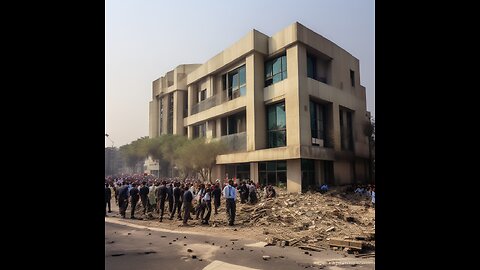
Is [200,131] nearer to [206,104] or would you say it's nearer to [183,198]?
[206,104]

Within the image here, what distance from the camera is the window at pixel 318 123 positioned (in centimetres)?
2720

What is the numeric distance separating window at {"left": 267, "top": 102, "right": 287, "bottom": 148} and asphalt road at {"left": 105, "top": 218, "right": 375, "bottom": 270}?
15432mm

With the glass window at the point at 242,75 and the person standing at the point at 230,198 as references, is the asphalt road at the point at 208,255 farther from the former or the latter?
the glass window at the point at 242,75

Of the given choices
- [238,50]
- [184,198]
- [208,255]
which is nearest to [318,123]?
[238,50]

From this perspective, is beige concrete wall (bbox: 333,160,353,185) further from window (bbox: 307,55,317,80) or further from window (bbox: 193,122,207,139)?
window (bbox: 193,122,207,139)

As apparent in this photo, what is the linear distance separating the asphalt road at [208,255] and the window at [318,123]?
1686 cm

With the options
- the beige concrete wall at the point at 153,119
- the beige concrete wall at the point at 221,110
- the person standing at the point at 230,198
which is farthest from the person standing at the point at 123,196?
the beige concrete wall at the point at 153,119

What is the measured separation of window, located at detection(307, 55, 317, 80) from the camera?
27.8m
